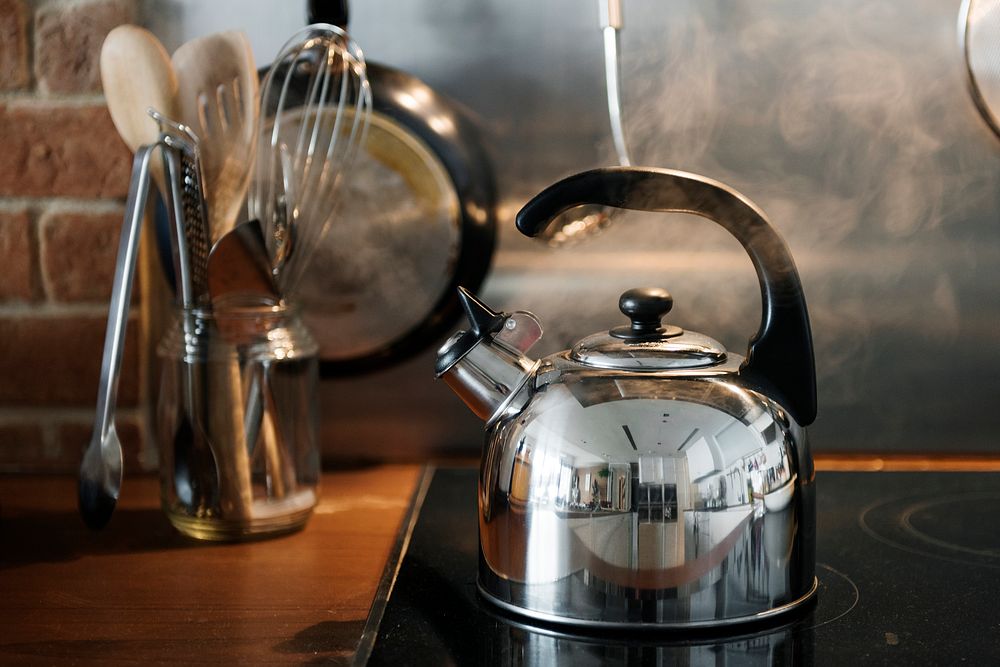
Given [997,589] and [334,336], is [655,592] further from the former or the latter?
[334,336]

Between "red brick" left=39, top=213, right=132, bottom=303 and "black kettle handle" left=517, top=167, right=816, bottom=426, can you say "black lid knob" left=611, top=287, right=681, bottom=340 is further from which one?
"red brick" left=39, top=213, right=132, bottom=303

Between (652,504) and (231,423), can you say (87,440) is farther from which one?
(652,504)

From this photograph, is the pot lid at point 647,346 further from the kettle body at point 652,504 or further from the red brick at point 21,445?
the red brick at point 21,445

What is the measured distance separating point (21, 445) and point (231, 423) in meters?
→ 0.33

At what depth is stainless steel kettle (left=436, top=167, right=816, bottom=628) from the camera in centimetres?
57

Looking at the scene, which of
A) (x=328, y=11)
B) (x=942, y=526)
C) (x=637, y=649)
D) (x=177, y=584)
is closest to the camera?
(x=637, y=649)

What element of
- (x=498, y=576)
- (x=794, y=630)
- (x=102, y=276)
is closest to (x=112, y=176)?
(x=102, y=276)

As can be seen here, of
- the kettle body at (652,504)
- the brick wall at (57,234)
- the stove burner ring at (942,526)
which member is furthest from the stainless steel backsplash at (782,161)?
the kettle body at (652,504)

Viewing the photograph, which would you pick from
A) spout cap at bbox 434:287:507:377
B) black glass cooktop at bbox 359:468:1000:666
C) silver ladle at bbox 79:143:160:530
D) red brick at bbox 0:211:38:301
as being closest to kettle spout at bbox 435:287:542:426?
spout cap at bbox 434:287:507:377

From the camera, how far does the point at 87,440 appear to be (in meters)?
0.96

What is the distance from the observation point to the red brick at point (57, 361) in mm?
942

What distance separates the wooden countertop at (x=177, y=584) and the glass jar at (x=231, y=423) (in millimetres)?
20

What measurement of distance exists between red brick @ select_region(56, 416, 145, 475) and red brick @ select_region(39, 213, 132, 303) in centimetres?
11

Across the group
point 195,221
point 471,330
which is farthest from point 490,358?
point 195,221
